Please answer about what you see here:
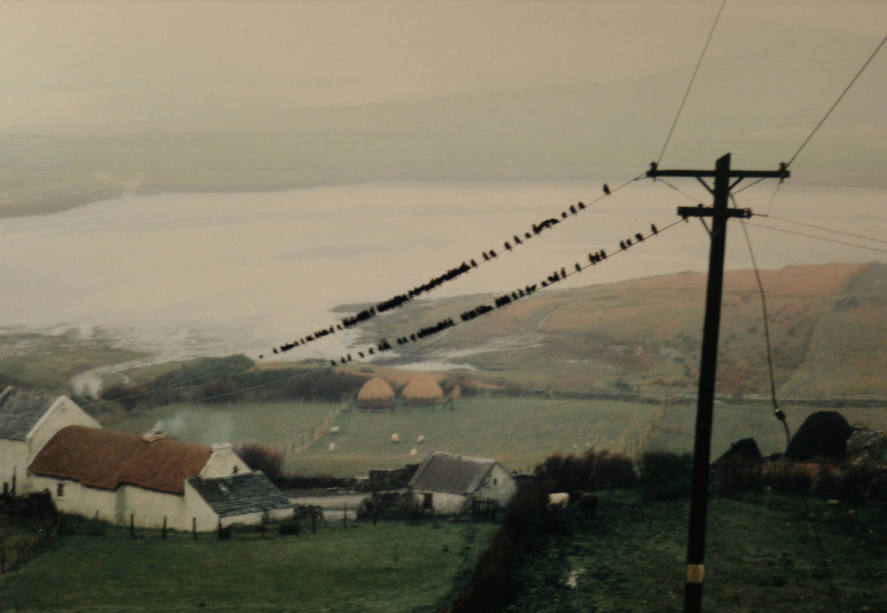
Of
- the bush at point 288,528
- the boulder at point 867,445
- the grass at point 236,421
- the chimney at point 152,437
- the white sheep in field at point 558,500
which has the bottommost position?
the bush at point 288,528

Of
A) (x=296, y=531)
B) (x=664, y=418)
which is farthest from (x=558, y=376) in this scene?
(x=296, y=531)

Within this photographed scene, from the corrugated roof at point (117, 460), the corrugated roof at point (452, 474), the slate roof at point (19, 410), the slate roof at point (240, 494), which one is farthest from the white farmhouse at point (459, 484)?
the slate roof at point (19, 410)

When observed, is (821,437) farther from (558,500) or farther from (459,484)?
(459,484)

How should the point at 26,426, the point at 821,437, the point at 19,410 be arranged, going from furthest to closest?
the point at 19,410
the point at 26,426
the point at 821,437

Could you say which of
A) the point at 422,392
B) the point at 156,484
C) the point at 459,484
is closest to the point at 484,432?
the point at 422,392

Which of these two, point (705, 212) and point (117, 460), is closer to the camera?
point (705, 212)

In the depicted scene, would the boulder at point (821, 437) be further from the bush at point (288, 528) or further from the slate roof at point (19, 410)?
the slate roof at point (19, 410)

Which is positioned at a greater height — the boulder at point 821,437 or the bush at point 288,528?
the boulder at point 821,437
